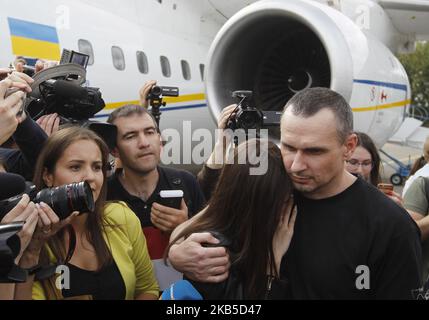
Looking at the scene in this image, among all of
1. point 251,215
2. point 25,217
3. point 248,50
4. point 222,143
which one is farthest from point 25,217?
point 248,50

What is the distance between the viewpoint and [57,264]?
1927 mm

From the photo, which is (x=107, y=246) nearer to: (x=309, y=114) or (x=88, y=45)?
(x=309, y=114)

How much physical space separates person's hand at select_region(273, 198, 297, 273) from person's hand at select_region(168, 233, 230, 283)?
0.15m

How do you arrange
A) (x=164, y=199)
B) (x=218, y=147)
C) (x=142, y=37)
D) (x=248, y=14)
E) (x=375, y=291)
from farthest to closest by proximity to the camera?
(x=142, y=37) → (x=248, y=14) → (x=218, y=147) → (x=164, y=199) → (x=375, y=291)

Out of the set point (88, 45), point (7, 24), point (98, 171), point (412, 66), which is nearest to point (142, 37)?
point (88, 45)

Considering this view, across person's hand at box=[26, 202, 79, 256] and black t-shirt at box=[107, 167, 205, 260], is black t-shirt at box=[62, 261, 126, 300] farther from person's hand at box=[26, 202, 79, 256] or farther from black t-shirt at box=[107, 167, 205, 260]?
black t-shirt at box=[107, 167, 205, 260]

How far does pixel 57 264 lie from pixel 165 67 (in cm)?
509

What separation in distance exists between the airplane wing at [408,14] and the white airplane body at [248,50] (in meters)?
0.64

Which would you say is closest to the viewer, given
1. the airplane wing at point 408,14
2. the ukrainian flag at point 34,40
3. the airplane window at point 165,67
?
the ukrainian flag at point 34,40

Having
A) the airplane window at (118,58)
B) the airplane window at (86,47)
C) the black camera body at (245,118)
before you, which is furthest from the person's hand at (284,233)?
the airplane window at (118,58)

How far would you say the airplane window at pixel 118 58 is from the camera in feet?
19.1

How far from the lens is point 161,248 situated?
2.53 metres

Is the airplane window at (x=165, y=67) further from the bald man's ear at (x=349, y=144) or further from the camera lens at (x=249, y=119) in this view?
the bald man's ear at (x=349, y=144)

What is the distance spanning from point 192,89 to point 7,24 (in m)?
3.06
